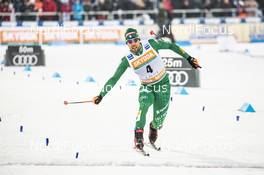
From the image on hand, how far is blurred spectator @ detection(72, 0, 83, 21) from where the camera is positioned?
29.2m

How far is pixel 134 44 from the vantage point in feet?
28.8

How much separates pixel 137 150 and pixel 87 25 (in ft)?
68.7

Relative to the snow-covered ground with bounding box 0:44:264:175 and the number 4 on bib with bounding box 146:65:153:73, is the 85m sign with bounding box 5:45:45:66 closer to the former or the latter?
the snow-covered ground with bounding box 0:44:264:175

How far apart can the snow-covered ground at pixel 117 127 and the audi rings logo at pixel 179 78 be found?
376 mm

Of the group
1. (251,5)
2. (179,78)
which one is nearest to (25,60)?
(179,78)

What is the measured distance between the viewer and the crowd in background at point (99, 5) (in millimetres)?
28203

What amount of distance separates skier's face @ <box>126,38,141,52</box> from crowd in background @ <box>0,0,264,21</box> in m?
18.8

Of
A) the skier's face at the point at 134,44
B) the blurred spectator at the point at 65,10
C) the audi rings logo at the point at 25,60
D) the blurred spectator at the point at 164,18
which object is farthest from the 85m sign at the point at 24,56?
the skier's face at the point at 134,44

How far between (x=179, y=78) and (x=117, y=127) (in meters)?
5.70

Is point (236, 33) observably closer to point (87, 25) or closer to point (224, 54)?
point (224, 54)

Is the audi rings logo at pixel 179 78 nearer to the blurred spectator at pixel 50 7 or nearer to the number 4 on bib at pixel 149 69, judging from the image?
the number 4 on bib at pixel 149 69

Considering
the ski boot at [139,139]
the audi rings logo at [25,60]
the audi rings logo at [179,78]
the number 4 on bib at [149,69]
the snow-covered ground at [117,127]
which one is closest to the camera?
the snow-covered ground at [117,127]

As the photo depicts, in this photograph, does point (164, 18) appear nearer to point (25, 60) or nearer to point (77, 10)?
point (77, 10)

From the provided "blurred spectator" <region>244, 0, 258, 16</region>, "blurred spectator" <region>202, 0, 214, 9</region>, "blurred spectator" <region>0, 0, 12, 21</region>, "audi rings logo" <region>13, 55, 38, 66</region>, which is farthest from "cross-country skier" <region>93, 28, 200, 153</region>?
"blurred spectator" <region>244, 0, 258, 16</region>
